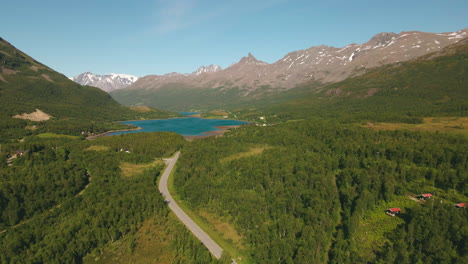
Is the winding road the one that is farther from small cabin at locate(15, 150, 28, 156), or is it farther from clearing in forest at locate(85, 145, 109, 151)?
small cabin at locate(15, 150, 28, 156)

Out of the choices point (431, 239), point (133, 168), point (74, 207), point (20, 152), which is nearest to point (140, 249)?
point (74, 207)

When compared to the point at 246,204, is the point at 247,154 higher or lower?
higher

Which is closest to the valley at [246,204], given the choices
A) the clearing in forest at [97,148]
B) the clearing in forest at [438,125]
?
the clearing in forest at [438,125]

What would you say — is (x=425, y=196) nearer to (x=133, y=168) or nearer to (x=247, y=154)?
(x=247, y=154)

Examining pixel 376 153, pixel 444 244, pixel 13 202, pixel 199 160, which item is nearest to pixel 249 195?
pixel 199 160

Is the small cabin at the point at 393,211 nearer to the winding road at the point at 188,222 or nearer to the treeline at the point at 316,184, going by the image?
the treeline at the point at 316,184
